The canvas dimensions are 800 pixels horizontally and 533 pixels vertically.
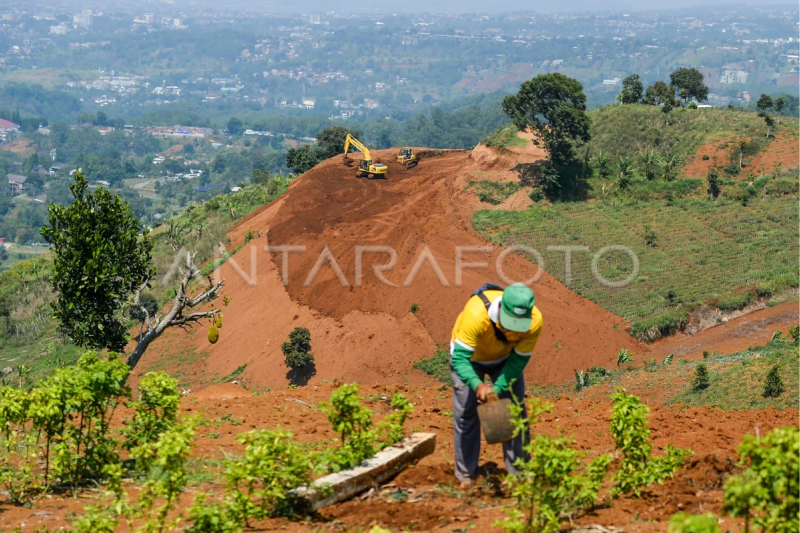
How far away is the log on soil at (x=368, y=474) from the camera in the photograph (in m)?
6.84

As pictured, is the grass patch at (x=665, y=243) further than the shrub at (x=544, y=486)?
Yes

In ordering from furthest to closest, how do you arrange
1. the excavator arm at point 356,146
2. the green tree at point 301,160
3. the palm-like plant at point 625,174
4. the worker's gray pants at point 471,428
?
the green tree at point 301,160, the excavator arm at point 356,146, the palm-like plant at point 625,174, the worker's gray pants at point 471,428

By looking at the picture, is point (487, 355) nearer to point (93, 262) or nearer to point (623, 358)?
point (93, 262)

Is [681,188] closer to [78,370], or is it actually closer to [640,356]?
[640,356]

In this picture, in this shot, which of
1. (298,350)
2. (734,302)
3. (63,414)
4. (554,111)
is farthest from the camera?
(554,111)

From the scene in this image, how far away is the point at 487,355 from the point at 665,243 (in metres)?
23.2

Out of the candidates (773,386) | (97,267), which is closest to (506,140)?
(773,386)

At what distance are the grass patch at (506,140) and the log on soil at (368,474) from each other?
104 ft

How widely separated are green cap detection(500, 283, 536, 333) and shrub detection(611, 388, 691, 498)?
3.63 feet

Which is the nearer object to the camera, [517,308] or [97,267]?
[517,308]

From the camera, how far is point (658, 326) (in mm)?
23188

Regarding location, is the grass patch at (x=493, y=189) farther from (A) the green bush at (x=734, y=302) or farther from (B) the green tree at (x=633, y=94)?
(B) the green tree at (x=633, y=94)

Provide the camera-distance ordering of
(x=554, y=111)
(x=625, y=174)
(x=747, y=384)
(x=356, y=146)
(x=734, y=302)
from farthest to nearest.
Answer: (x=356, y=146), (x=554, y=111), (x=625, y=174), (x=734, y=302), (x=747, y=384)

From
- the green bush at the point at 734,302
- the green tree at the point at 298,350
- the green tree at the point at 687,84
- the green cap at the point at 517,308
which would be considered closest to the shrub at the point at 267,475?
the green cap at the point at 517,308
